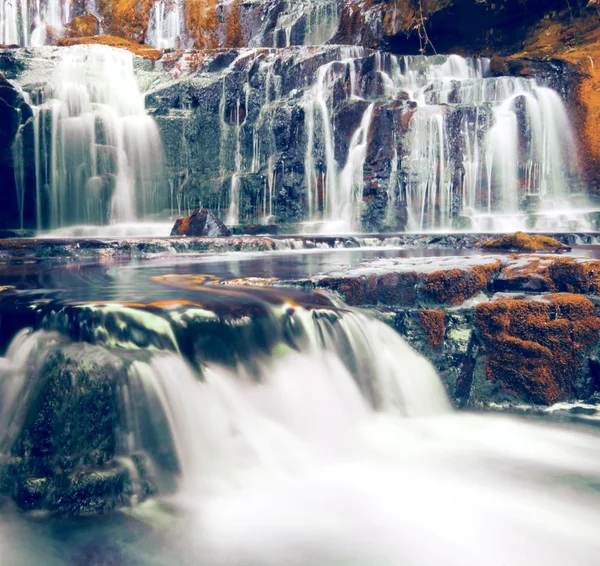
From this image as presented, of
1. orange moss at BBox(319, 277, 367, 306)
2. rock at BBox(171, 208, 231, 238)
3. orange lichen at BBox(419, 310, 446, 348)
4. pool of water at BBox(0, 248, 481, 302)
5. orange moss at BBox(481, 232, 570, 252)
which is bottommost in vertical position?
orange lichen at BBox(419, 310, 446, 348)

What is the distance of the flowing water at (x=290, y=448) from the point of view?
9.23 ft

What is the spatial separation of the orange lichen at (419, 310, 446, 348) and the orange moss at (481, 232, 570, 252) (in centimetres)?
425

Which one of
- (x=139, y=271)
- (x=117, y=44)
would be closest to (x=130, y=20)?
(x=117, y=44)

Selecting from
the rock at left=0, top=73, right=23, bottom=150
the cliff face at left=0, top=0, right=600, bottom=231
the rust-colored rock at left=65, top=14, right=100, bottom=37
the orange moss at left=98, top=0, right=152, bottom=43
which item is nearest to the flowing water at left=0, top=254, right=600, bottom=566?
the cliff face at left=0, top=0, right=600, bottom=231

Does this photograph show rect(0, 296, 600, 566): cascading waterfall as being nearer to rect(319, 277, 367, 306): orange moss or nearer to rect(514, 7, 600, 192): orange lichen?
rect(319, 277, 367, 306): orange moss

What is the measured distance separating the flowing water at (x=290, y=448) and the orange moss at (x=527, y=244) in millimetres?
4526

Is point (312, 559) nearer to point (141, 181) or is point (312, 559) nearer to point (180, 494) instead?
point (180, 494)

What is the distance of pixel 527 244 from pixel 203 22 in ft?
61.4

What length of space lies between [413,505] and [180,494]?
1.25m

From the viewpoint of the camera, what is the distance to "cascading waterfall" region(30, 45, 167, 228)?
14719 mm

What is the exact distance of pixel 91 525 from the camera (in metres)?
2.87

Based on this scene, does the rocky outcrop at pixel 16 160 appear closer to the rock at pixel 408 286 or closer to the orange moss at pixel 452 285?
→ the rock at pixel 408 286

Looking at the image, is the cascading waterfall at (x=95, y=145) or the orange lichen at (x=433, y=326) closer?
the orange lichen at (x=433, y=326)

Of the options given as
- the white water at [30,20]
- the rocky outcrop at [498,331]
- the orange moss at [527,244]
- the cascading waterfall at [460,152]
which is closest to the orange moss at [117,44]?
the cascading waterfall at [460,152]
